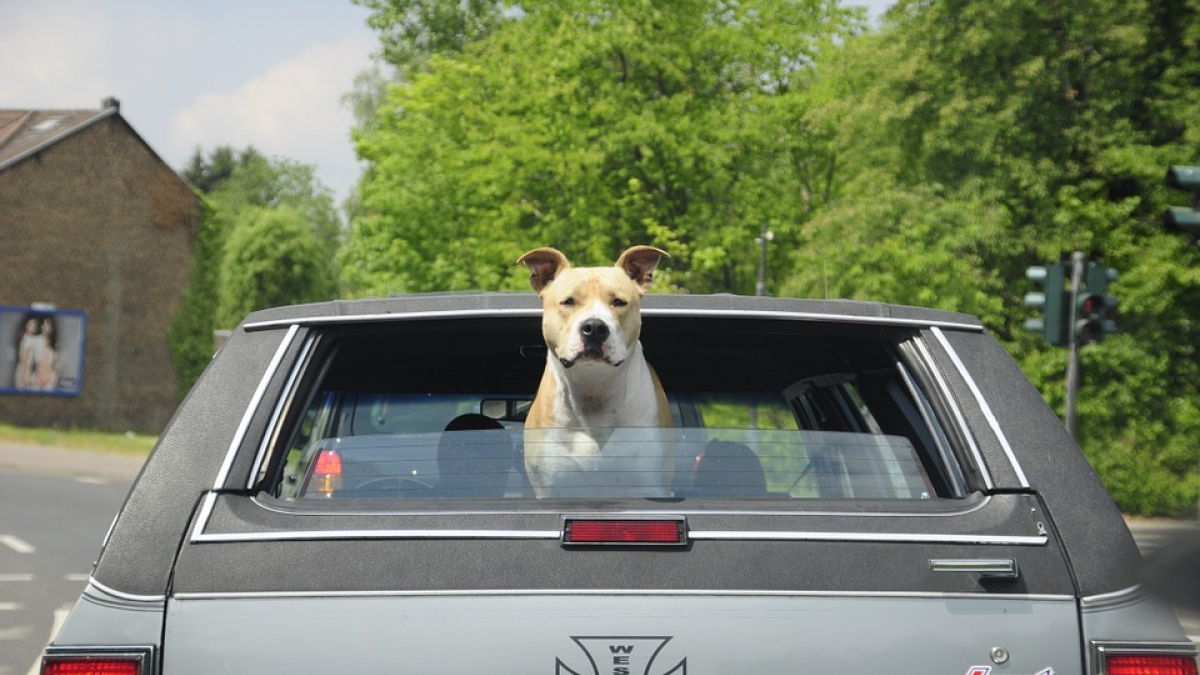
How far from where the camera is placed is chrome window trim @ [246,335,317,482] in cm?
287

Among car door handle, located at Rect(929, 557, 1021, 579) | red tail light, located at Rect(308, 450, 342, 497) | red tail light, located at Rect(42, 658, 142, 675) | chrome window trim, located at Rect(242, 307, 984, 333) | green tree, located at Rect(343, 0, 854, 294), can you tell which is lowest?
red tail light, located at Rect(42, 658, 142, 675)

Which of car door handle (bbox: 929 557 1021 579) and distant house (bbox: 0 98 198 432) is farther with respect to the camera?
distant house (bbox: 0 98 198 432)

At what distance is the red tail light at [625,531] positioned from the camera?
263 cm

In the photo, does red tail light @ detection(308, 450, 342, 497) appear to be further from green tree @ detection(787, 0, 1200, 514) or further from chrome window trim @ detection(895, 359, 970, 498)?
green tree @ detection(787, 0, 1200, 514)

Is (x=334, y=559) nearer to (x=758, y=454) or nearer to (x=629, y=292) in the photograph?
(x=758, y=454)

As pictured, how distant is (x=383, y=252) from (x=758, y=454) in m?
37.5

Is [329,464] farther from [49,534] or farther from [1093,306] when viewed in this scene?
[49,534]

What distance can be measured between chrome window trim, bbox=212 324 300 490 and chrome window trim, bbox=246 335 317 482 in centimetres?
3

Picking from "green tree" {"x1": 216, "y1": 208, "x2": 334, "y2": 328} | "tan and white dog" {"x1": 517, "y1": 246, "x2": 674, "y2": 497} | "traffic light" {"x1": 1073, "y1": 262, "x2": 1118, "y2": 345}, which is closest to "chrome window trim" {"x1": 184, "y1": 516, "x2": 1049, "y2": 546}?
"tan and white dog" {"x1": 517, "y1": 246, "x2": 674, "y2": 497}

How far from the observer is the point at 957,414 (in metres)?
2.97

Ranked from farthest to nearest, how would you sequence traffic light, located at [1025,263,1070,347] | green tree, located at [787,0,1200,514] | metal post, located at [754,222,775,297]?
metal post, located at [754,222,775,297] < green tree, located at [787,0,1200,514] < traffic light, located at [1025,263,1070,347]

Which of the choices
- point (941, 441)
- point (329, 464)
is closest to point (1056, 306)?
point (941, 441)

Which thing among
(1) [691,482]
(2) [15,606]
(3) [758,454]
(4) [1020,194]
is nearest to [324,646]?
(1) [691,482]

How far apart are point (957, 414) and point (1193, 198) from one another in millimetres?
13055
